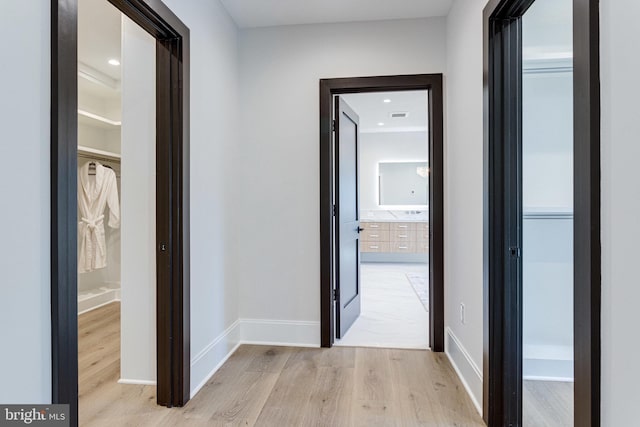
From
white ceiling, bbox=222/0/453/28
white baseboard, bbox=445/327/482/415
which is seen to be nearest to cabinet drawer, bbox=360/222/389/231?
white baseboard, bbox=445/327/482/415

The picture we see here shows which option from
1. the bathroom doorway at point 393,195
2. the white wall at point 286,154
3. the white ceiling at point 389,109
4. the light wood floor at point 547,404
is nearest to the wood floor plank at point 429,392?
the light wood floor at point 547,404

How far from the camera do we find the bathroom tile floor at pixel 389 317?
9.70ft

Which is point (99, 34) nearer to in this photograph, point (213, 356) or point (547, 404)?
point (213, 356)

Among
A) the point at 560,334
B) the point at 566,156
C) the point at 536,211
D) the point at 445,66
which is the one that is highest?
the point at 445,66

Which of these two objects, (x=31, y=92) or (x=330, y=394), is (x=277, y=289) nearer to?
(x=330, y=394)

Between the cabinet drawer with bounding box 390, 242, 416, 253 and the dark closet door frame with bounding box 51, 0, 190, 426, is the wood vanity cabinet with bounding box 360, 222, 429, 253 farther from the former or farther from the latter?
the dark closet door frame with bounding box 51, 0, 190, 426

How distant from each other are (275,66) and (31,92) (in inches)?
80.3

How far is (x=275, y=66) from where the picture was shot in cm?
291

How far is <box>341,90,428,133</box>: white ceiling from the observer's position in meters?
4.70

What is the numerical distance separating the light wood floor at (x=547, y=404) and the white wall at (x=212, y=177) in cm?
182

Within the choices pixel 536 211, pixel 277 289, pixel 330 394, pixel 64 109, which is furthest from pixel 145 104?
pixel 536 211

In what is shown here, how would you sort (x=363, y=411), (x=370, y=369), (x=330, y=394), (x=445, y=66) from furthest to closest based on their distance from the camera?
(x=445, y=66)
(x=370, y=369)
(x=330, y=394)
(x=363, y=411)

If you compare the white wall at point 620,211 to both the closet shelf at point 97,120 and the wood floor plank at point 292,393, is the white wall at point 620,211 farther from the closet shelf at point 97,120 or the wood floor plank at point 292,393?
the closet shelf at point 97,120

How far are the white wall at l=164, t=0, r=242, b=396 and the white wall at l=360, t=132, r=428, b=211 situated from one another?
4.63 meters
